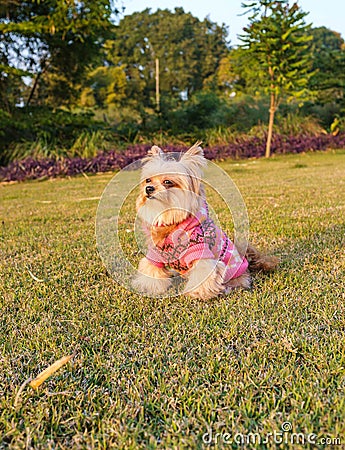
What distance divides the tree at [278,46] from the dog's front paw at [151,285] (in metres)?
10.7

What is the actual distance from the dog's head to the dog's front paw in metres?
0.36

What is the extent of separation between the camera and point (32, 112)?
1308 cm

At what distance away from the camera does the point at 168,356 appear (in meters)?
1.68

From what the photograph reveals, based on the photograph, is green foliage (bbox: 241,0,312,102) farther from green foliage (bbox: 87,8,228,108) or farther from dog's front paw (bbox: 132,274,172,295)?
green foliage (bbox: 87,8,228,108)

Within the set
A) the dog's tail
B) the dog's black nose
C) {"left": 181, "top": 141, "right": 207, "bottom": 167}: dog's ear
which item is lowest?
the dog's tail

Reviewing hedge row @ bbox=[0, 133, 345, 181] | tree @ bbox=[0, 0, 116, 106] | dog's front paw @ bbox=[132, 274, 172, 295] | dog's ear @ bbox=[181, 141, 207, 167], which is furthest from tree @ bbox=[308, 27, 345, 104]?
dog's front paw @ bbox=[132, 274, 172, 295]

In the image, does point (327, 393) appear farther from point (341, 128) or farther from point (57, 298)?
point (341, 128)

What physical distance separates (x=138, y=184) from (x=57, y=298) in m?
A: 0.81

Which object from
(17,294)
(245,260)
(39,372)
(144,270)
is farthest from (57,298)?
(245,260)

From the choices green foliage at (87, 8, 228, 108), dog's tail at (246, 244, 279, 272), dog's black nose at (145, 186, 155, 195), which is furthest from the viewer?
green foliage at (87, 8, 228, 108)

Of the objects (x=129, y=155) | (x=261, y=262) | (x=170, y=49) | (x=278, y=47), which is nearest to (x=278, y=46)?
(x=278, y=47)

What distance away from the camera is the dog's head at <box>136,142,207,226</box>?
7.56 feet

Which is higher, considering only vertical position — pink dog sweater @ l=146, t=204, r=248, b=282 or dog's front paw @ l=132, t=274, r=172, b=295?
pink dog sweater @ l=146, t=204, r=248, b=282

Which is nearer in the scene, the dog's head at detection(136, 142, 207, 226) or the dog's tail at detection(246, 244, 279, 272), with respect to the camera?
the dog's head at detection(136, 142, 207, 226)
